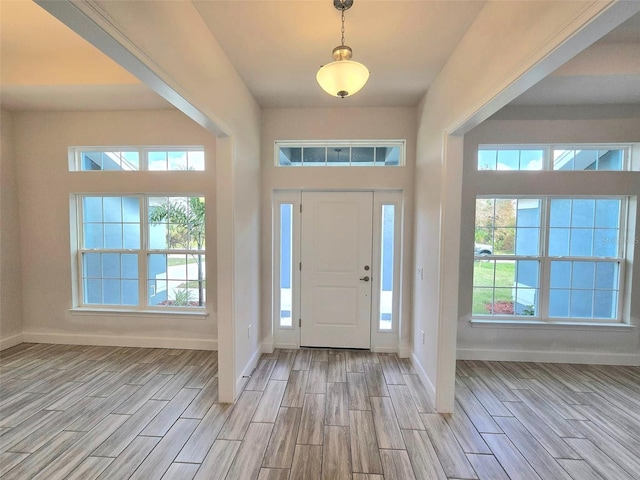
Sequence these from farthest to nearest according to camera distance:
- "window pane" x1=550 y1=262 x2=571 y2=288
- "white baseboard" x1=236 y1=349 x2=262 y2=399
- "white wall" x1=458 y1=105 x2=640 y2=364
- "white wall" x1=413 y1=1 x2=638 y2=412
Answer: "window pane" x1=550 y1=262 x2=571 y2=288, "white wall" x1=458 y1=105 x2=640 y2=364, "white baseboard" x1=236 y1=349 x2=262 y2=399, "white wall" x1=413 y1=1 x2=638 y2=412

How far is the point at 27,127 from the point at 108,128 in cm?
→ 100

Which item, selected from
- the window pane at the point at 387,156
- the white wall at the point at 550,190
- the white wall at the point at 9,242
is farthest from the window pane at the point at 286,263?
the white wall at the point at 9,242

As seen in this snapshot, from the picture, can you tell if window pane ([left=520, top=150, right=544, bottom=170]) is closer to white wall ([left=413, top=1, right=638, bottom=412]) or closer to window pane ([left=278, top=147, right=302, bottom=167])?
white wall ([left=413, top=1, right=638, bottom=412])

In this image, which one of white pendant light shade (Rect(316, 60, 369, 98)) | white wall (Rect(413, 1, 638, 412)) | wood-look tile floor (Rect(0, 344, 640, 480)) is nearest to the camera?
white wall (Rect(413, 1, 638, 412))

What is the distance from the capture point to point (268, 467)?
5.72 ft

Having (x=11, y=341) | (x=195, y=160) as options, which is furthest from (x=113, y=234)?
(x=11, y=341)

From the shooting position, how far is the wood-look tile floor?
1759 mm

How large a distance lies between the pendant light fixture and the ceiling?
0.31 metres

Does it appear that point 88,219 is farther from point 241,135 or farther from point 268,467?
point 268,467

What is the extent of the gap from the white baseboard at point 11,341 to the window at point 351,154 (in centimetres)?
388

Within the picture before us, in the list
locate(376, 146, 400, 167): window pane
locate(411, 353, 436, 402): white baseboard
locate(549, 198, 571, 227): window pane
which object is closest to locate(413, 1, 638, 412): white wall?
locate(411, 353, 436, 402): white baseboard

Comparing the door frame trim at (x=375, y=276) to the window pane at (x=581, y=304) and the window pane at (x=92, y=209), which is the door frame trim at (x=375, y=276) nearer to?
the window pane at (x=581, y=304)

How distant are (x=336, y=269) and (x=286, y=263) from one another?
0.64 meters

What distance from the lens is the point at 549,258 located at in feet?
10.5
